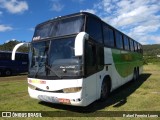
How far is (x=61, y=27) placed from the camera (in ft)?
29.9

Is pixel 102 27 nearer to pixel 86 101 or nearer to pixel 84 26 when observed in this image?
pixel 84 26

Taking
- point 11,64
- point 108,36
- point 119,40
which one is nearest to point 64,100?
Result: point 108,36

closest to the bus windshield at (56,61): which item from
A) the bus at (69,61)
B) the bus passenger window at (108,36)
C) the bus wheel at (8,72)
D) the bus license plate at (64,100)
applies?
the bus at (69,61)

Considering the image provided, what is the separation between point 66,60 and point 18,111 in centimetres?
254

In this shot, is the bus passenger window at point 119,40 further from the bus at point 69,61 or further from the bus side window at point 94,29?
the bus side window at point 94,29

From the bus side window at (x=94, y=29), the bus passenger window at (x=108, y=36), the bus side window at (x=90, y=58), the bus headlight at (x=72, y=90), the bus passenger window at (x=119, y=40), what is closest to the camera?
the bus headlight at (x=72, y=90)

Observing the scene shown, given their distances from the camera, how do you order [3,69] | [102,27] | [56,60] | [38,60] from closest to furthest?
1. [56,60]
2. [38,60]
3. [102,27]
4. [3,69]

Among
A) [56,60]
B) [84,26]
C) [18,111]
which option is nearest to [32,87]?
[18,111]

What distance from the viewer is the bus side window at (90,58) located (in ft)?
27.3

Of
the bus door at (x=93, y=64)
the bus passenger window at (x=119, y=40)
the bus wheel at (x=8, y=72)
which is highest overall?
the bus passenger window at (x=119, y=40)

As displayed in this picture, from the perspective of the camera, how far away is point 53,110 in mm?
8930

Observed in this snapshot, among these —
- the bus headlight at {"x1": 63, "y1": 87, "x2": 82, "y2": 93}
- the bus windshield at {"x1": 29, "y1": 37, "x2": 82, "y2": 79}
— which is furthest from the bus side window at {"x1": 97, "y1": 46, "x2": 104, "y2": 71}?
the bus headlight at {"x1": 63, "y1": 87, "x2": 82, "y2": 93}

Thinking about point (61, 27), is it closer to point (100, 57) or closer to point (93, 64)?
point (93, 64)

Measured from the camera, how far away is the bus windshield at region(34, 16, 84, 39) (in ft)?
28.6
